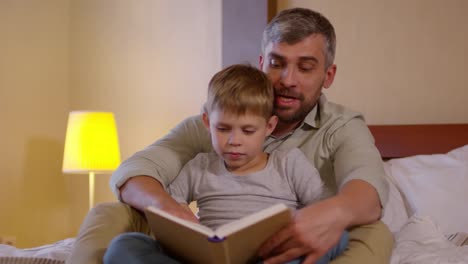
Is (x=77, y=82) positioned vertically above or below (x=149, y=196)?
below

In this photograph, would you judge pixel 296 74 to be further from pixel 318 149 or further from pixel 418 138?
pixel 418 138

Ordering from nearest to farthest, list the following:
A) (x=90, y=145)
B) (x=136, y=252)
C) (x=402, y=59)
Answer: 1. (x=136, y=252)
2. (x=402, y=59)
3. (x=90, y=145)

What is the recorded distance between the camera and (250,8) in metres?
2.79

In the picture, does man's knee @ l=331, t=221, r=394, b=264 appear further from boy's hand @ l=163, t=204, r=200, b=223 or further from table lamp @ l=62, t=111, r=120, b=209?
table lamp @ l=62, t=111, r=120, b=209

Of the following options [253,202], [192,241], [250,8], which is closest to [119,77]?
[250,8]

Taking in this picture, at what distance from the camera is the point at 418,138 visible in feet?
7.70

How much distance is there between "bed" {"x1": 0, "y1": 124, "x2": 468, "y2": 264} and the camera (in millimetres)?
1616

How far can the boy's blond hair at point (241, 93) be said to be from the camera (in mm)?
1409

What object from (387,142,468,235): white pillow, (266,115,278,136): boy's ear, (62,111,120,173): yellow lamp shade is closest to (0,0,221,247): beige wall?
(62,111,120,173): yellow lamp shade

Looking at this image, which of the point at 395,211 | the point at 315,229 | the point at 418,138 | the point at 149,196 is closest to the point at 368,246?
the point at 315,229

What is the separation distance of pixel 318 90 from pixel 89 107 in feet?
7.29

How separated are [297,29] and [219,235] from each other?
2.60 feet

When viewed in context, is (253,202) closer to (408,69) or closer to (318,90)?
(318,90)

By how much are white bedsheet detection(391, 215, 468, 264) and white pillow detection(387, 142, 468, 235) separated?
0.27 m
